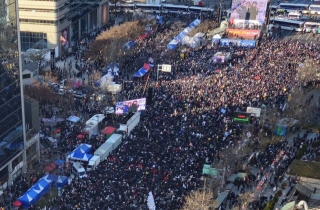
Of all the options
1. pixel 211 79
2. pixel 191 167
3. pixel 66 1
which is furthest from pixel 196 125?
pixel 66 1

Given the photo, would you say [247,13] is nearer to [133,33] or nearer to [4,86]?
[133,33]

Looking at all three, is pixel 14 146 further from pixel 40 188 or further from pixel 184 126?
pixel 184 126

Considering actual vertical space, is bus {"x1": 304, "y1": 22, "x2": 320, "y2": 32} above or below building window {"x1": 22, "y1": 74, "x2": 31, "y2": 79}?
above

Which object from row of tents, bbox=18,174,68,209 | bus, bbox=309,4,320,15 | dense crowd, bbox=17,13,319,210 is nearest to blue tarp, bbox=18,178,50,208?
row of tents, bbox=18,174,68,209

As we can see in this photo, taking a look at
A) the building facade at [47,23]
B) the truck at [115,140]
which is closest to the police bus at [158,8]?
the building facade at [47,23]

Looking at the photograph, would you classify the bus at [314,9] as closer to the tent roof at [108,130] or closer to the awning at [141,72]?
the awning at [141,72]

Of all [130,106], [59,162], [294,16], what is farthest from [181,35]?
[59,162]

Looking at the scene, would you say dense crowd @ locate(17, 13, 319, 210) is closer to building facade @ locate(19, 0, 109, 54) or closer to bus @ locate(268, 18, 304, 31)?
building facade @ locate(19, 0, 109, 54)
